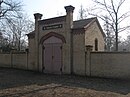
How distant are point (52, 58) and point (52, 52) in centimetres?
59

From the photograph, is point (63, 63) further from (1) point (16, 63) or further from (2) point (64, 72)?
(1) point (16, 63)

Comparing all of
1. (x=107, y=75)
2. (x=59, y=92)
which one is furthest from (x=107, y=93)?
(x=107, y=75)

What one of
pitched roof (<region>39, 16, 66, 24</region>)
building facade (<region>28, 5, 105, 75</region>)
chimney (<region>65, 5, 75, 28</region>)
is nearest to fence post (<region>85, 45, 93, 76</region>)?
building facade (<region>28, 5, 105, 75</region>)

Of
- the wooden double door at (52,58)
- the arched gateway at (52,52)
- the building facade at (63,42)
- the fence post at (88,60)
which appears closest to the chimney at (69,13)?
the building facade at (63,42)

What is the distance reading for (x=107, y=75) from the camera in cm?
1684

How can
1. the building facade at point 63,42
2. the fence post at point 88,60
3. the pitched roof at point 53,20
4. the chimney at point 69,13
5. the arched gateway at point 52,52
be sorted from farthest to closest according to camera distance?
the arched gateway at point 52,52
the pitched roof at point 53,20
the chimney at point 69,13
the building facade at point 63,42
the fence post at point 88,60

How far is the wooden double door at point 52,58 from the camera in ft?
66.4

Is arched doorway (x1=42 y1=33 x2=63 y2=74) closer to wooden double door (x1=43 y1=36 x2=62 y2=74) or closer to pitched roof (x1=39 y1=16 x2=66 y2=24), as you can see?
wooden double door (x1=43 y1=36 x2=62 y2=74)

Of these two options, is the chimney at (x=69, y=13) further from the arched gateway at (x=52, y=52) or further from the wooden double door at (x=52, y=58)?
the wooden double door at (x=52, y=58)

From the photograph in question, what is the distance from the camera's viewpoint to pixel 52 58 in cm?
2084

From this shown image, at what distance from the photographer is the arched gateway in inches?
796

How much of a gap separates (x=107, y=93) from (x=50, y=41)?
1094cm

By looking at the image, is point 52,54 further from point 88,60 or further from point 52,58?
point 88,60

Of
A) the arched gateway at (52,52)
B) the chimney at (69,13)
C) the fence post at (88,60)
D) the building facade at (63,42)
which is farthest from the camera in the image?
the arched gateway at (52,52)
